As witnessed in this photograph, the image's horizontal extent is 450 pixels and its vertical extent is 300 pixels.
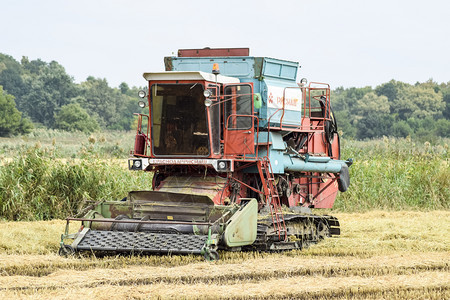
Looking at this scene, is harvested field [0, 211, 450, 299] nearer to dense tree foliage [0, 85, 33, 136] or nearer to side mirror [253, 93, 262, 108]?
side mirror [253, 93, 262, 108]

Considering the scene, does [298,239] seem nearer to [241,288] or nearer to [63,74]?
[241,288]

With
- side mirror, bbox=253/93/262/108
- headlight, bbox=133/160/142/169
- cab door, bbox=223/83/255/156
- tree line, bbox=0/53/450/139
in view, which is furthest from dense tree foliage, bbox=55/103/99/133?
side mirror, bbox=253/93/262/108

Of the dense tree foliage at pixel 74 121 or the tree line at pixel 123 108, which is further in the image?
the tree line at pixel 123 108

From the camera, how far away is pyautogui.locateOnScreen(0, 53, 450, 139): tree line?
45.6 metres

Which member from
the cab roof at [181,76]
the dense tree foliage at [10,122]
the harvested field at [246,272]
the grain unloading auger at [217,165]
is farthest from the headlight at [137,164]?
the dense tree foliage at [10,122]

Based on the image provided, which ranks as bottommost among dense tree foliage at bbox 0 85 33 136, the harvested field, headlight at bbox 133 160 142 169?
the harvested field

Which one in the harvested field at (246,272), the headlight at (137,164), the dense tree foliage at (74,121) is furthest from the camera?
the dense tree foliage at (74,121)

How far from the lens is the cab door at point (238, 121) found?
403 inches

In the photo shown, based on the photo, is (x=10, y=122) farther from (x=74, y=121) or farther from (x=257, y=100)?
(x=257, y=100)

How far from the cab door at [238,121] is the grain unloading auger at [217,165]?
0.05ft

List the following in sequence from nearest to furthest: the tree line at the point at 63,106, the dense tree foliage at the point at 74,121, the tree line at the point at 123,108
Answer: the dense tree foliage at the point at 74,121, the tree line at the point at 63,106, the tree line at the point at 123,108

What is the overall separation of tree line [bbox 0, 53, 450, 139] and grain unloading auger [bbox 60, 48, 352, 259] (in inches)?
1306

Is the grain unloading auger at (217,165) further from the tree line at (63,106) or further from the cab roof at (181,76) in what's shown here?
the tree line at (63,106)

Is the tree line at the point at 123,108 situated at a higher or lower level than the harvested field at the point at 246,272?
higher
